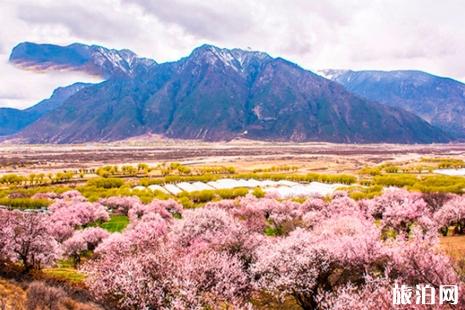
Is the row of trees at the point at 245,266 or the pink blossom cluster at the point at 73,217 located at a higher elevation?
the row of trees at the point at 245,266

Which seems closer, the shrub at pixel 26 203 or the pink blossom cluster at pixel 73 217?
the pink blossom cluster at pixel 73 217

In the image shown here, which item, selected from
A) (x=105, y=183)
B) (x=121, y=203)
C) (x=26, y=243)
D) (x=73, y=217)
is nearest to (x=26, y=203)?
(x=121, y=203)

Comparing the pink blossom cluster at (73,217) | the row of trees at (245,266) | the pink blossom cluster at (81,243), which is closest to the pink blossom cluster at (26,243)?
the row of trees at (245,266)

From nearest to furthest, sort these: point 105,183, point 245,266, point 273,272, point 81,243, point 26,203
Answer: point 273,272 → point 245,266 → point 81,243 → point 26,203 → point 105,183

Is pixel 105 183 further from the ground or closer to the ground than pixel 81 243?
closer to the ground

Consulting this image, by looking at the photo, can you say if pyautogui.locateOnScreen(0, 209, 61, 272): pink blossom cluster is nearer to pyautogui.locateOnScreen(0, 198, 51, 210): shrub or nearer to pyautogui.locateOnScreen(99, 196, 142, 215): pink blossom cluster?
pyautogui.locateOnScreen(99, 196, 142, 215): pink blossom cluster

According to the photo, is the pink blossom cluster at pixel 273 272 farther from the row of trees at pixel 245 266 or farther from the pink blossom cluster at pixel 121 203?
the pink blossom cluster at pixel 121 203

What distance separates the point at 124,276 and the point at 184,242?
13.4 m

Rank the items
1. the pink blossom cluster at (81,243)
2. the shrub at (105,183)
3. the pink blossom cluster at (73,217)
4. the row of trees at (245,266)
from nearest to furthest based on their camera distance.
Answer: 1. the row of trees at (245,266)
2. the pink blossom cluster at (81,243)
3. the pink blossom cluster at (73,217)
4. the shrub at (105,183)

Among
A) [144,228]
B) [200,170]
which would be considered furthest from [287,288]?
[200,170]

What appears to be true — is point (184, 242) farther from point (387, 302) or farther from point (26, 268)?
point (387, 302)

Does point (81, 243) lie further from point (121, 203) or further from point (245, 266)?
point (121, 203)

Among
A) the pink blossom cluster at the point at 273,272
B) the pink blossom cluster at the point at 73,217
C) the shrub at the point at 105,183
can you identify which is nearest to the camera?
the pink blossom cluster at the point at 273,272

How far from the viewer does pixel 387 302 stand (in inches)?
577
